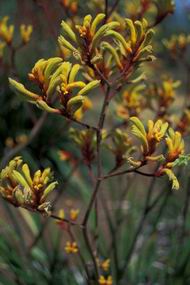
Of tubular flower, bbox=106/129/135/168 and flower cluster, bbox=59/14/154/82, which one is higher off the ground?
flower cluster, bbox=59/14/154/82

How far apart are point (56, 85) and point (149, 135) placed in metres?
0.20

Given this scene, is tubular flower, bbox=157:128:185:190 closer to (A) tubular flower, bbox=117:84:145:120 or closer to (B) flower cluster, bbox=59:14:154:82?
(B) flower cluster, bbox=59:14:154:82

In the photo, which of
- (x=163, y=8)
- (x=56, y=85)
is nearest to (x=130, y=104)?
(x=163, y=8)

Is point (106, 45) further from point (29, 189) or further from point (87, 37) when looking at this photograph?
point (29, 189)

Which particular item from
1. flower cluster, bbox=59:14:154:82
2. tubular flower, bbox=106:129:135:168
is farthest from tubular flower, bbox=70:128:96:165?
flower cluster, bbox=59:14:154:82

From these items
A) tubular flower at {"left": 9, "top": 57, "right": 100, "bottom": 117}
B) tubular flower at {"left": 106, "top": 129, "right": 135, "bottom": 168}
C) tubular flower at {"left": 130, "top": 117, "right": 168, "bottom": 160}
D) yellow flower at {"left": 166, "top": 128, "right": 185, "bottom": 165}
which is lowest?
tubular flower at {"left": 106, "top": 129, "right": 135, "bottom": 168}

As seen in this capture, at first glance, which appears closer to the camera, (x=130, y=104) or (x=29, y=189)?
(x=29, y=189)

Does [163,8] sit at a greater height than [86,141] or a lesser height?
greater

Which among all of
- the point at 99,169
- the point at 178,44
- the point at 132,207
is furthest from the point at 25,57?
the point at 99,169

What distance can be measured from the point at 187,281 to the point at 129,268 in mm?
334

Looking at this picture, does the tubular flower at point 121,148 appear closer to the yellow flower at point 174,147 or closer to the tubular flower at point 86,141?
the tubular flower at point 86,141

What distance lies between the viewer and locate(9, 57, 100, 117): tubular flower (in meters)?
0.97

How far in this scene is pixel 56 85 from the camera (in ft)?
3.21

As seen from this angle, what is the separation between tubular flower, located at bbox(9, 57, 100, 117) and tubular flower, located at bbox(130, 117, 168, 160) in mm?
108
